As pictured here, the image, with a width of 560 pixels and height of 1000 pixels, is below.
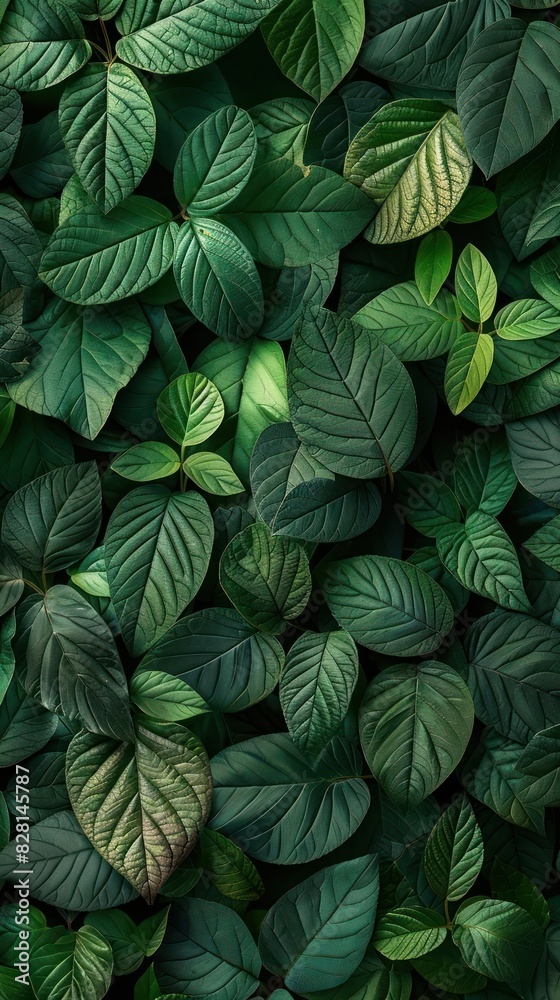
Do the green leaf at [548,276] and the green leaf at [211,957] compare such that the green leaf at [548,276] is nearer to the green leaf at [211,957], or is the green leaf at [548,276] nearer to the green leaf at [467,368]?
the green leaf at [467,368]

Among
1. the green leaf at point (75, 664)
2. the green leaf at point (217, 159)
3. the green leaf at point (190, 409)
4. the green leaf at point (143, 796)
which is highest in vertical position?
the green leaf at point (217, 159)

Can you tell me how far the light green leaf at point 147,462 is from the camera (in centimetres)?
86

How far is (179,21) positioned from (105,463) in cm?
48

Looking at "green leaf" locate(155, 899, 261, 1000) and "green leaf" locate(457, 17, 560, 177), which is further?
"green leaf" locate(155, 899, 261, 1000)

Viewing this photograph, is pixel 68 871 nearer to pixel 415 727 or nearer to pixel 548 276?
pixel 415 727

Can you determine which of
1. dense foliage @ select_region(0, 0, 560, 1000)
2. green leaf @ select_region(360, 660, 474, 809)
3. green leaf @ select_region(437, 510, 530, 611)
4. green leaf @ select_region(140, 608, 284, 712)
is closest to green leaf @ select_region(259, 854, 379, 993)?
dense foliage @ select_region(0, 0, 560, 1000)

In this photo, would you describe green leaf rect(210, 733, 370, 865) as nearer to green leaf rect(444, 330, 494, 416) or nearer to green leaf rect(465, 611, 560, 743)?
green leaf rect(465, 611, 560, 743)

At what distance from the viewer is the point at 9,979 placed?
864 millimetres

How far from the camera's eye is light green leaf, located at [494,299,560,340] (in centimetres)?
81

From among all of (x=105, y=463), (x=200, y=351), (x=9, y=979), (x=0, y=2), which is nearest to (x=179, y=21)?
(x=0, y=2)

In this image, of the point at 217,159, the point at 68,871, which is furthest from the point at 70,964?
the point at 217,159

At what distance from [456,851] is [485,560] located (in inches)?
13.0

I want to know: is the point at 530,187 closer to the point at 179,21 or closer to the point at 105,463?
the point at 179,21

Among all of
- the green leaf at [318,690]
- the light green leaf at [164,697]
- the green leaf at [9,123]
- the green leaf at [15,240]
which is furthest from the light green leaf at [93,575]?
the green leaf at [9,123]
